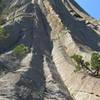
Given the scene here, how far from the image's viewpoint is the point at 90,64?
5522cm

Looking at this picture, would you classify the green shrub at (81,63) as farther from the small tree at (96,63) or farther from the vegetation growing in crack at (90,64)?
the small tree at (96,63)

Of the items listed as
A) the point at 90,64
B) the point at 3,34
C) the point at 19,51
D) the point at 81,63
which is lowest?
the point at 90,64

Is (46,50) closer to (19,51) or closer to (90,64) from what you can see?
(19,51)

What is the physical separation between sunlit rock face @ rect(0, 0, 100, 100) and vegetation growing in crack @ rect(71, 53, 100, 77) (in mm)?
1068

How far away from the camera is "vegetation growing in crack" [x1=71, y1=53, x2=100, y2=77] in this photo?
5353 cm

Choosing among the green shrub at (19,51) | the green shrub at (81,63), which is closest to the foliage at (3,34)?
the green shrub at (19,51)

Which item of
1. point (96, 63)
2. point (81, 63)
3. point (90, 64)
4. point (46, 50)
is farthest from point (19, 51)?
point (96, 63)

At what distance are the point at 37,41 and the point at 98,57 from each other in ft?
55.3

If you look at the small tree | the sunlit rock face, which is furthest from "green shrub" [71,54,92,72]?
the small tree

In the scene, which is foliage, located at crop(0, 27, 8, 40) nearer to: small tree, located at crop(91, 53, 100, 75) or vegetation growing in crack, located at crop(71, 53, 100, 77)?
vegetation growing in crack, located at crop(71, 53, 100, 77)

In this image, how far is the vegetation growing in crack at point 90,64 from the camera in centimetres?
5353

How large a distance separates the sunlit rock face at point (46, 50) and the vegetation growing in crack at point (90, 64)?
1.07 metres

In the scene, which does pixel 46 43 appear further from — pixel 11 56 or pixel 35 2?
pixel 35 2

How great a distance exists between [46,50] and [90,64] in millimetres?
12743
